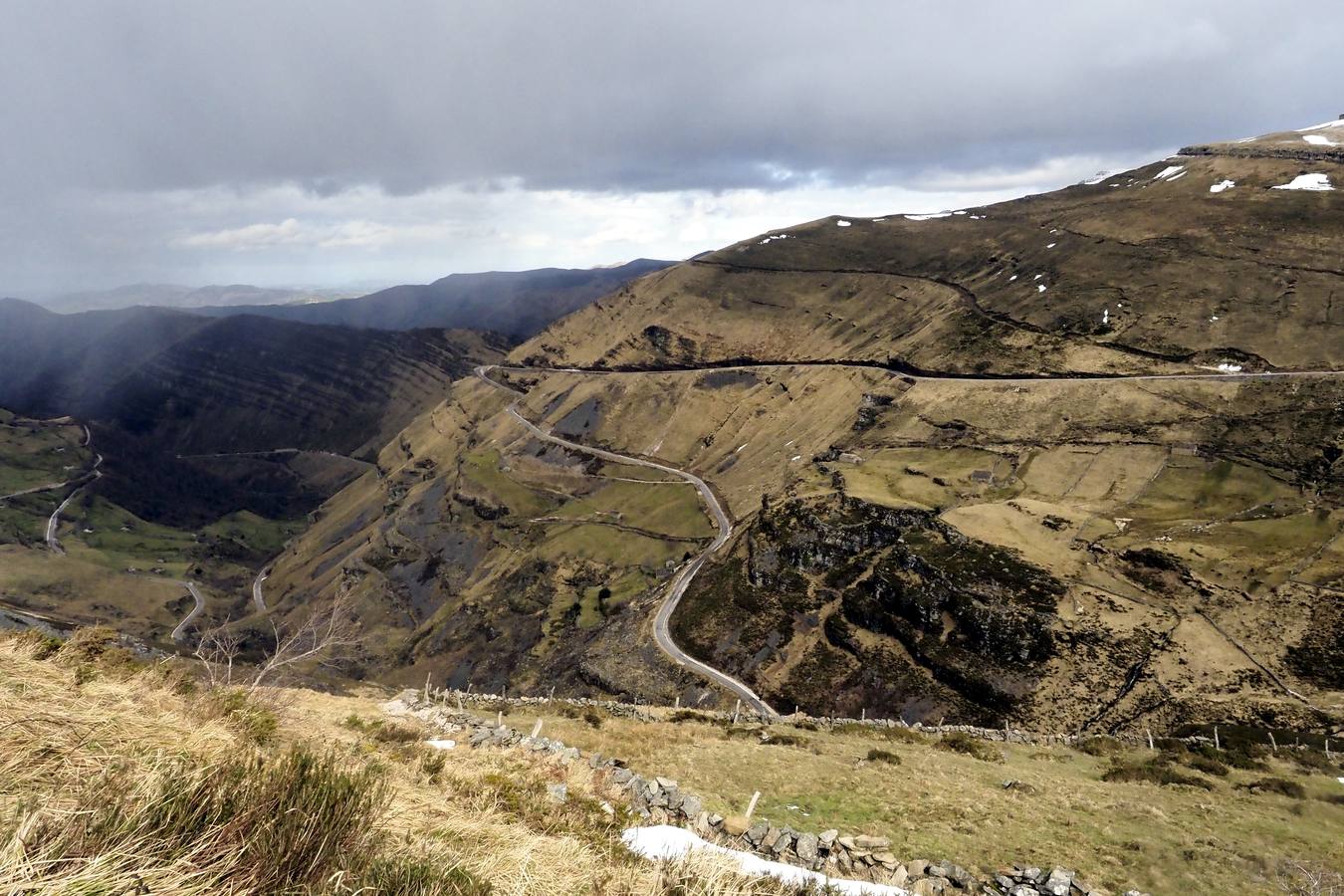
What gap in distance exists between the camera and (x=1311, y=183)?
413 feet

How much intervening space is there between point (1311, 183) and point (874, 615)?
5496 inches

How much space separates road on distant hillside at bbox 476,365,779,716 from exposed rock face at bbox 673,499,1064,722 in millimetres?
1546

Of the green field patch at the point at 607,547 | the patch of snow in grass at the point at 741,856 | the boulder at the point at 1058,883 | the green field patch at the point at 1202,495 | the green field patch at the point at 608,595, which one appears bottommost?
the green field patch at the point at 608,595

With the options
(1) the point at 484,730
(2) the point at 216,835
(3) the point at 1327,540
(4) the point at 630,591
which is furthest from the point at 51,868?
(4) the point at 630,591

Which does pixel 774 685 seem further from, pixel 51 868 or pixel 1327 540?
pixel 51 868

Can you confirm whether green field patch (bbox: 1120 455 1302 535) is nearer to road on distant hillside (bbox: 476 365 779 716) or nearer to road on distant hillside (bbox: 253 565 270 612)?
road on distant hillside (bbox: 476 365 779 716)

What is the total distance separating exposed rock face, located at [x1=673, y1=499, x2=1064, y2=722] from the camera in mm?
51406

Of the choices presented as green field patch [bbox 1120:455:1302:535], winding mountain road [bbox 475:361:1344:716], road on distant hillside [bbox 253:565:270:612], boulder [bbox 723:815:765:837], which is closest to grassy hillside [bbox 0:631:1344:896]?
boulder [bbox 723:815:765:837]

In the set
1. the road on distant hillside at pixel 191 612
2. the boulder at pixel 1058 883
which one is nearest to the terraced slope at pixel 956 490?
the road on distant hillside at pixel 191 612

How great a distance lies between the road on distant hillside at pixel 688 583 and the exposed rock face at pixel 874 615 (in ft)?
5.07

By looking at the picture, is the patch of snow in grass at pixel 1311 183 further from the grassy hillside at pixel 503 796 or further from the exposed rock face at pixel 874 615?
the grassy hillside at pixel 503 796

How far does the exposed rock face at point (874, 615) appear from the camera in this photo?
51.4 m

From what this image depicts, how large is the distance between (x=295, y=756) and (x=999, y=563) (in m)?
60.5

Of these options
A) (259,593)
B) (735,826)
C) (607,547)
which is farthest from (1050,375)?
(259,593)
